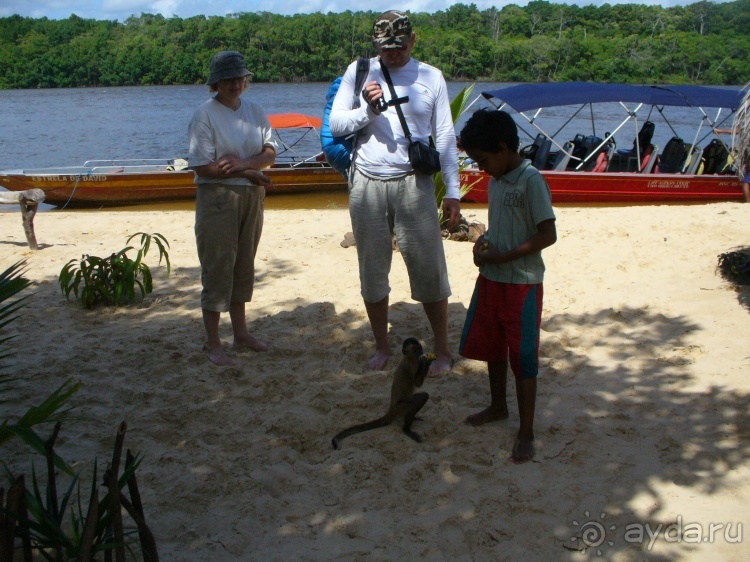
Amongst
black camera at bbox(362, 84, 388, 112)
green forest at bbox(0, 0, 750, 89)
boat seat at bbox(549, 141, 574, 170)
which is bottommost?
boat seat at bbox(549, 141, 574, 170)

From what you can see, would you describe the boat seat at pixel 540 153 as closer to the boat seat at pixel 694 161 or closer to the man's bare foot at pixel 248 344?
the boat seat at pixel 694 161

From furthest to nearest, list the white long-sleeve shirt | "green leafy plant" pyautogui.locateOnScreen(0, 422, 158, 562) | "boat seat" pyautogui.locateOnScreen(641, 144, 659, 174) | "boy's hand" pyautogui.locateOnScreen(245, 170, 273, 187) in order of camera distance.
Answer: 1. "boat seat" pyautogui.locateOnScreen(641, 144, 659, 174)
2. "boy's hand" pyautogui.locateOnScreen(245, 170, 273, 187)
3. the white long-sleeve shirt
4. "green leafy plant" pyautogui.locateOnScreen(0, 422, 158, 562)

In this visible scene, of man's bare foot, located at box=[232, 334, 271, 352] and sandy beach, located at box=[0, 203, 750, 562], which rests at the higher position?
man's bare foot, located at box=[232, 334, 271, 352]

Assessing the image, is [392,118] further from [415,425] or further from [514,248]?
[415,425]

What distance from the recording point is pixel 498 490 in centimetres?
295

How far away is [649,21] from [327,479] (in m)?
56.0

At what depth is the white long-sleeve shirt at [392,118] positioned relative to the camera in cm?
373

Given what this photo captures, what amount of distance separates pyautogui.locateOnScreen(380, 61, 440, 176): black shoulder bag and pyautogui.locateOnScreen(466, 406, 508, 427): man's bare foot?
4.04ft

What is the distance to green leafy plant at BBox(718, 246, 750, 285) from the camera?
5.33m

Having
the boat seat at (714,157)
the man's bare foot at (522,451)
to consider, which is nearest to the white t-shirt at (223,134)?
the man's bare foot at (522,451)

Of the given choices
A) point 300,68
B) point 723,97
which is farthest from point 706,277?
point 300,68

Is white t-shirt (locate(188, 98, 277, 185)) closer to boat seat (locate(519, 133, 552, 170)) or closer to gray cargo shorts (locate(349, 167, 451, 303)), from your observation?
gray cargo shorts (locate(349, 167, 451, 303))

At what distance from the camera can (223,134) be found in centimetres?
396

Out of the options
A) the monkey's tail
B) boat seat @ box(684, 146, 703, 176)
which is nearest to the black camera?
the monkey's tail
